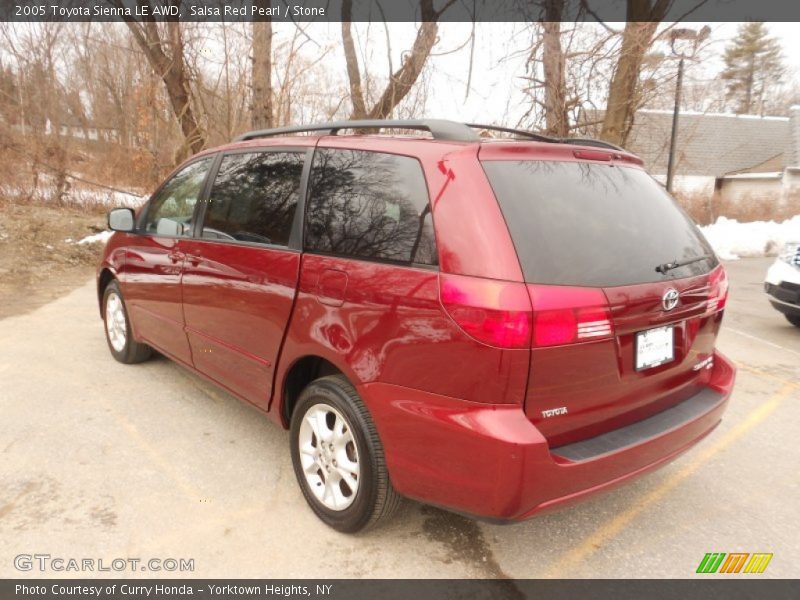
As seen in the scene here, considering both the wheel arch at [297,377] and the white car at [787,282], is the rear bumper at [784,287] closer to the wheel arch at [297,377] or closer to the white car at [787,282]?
the white car at [787,282]

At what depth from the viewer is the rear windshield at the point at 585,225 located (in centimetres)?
209

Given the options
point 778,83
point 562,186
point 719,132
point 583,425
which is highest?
point 778,83

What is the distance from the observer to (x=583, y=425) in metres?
2.19

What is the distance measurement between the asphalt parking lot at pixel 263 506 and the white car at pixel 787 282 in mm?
2356

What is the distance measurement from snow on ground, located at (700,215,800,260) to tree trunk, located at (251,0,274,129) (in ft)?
35.9

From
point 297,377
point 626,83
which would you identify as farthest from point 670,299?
point 626,83

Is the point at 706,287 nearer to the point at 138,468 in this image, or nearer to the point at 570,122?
the point at 138,468

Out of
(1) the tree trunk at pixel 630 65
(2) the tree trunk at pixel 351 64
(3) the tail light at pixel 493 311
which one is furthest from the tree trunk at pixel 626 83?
(3) the tail light at pixel 493 311

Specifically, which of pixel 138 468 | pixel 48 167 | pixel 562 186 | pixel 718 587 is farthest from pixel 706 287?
pixel 48 167

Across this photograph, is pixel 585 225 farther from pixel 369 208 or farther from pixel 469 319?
pixel 369 208

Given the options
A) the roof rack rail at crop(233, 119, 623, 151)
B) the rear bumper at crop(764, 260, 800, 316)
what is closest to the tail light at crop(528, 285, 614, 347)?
the roof rack rail at crop(233, 119, 623, 151)

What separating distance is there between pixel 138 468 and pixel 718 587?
2.89 meters

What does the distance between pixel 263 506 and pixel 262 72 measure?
8.25 metres

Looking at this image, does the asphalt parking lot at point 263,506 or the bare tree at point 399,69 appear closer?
the asphalt parking lot at point 263,506
